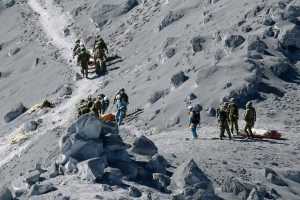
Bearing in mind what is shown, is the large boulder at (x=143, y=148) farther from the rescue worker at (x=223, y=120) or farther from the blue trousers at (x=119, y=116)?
the blue trousers at (x=119, y=116)

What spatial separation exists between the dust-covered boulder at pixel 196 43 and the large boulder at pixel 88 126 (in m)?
20.3

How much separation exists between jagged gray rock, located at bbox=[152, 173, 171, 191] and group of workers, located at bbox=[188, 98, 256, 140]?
7.87 meters

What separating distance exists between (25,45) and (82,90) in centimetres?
1787

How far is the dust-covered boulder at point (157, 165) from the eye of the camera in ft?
69.7

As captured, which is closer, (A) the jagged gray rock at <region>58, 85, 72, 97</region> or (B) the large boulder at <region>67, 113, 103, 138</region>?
(B) the large boulder at <region>67, 113, 103, 138</region>

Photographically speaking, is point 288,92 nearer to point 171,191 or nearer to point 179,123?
point 179,123

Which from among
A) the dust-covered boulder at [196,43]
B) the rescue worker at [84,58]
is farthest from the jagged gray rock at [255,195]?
the rescue worker at [84,58]

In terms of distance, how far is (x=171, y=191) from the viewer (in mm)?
19812

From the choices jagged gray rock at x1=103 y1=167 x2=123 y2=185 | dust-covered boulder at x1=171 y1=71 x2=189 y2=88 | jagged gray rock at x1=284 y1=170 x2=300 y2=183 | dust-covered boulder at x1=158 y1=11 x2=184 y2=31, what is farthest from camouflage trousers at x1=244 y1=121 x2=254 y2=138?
dust-covered boulder at x1=158 y1=11 x2=184 y2=31

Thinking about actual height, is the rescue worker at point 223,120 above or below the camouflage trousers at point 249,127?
above

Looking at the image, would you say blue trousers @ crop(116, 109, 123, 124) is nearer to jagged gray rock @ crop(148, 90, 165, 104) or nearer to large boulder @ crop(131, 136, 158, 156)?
jagged gray rock @ crop(148, 90, 165, 104)

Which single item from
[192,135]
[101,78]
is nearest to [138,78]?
[101,78]

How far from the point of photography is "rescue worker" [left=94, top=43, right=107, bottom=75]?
4616 centimetres

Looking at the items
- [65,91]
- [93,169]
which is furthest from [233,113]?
[65,91]
